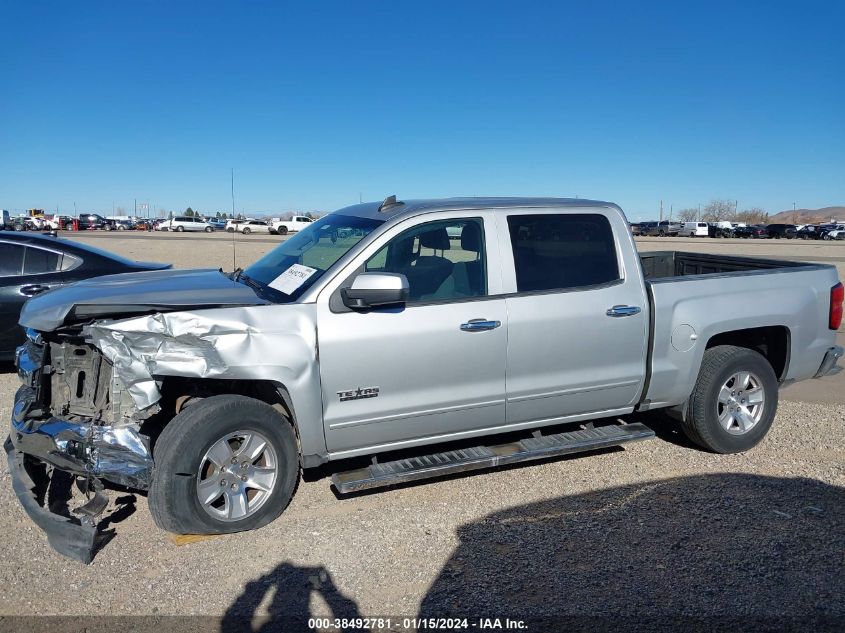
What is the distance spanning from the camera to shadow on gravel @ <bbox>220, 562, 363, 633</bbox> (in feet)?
10.5

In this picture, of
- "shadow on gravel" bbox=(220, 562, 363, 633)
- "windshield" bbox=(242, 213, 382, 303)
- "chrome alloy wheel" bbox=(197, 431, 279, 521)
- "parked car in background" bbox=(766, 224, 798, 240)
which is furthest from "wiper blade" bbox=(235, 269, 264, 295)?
"parked car in background" bbox=(766, 224, 798, 240)

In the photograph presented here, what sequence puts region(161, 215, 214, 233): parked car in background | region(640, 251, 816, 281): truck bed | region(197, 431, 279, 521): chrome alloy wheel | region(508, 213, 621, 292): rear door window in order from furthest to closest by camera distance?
region(161, 215, 214, 233): parked car in background < region(640, 251, 816, 281): truck bed < region(508, 213, 621, 292): rear door window < region(197, 431, 279, 521): chrome alloy wheel

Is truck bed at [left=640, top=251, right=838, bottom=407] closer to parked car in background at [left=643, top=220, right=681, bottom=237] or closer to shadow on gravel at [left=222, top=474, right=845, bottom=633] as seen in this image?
shadow on gravel at [left=222, top=474, right=845, bottom=633]

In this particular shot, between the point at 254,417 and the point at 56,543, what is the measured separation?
122 cm

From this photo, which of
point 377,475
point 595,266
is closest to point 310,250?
point 377,475

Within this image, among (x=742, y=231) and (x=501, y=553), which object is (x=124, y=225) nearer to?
(x=742, y=231)

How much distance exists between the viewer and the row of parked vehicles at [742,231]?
215 feet

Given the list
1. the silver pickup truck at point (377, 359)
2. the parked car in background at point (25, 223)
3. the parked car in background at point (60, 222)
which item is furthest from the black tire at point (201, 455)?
the parked car in background at point (60, 222)

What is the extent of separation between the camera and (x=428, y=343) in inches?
166

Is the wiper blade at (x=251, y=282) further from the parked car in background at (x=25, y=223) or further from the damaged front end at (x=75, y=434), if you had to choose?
the parked car in background at (x=25, y=223)

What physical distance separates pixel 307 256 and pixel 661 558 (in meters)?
2.88

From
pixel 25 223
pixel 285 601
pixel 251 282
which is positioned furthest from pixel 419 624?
pixel 25 223

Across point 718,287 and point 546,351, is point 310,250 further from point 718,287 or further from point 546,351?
point 718,287

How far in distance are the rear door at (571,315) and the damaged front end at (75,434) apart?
232 centimetres
